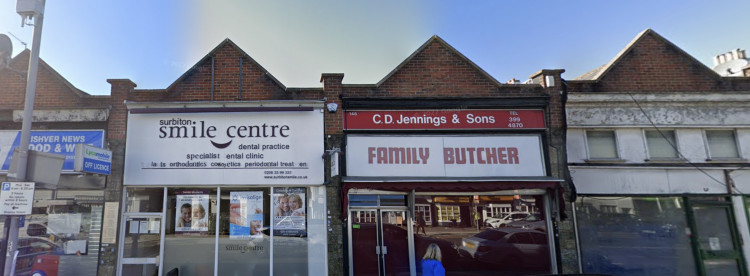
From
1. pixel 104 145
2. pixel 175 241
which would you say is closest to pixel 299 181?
pixel 175 241

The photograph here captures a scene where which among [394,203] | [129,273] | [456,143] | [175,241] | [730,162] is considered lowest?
[129,273]

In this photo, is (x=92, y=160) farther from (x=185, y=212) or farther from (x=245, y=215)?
(x=245, y=215)

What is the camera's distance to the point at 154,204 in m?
9.98

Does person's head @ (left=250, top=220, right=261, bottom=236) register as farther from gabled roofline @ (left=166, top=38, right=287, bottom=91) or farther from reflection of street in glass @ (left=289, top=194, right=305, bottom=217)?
gabled roofline @ (left=166, top=38, right=287, bottom=91)

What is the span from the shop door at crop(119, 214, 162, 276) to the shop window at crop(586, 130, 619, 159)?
1102 centimetres

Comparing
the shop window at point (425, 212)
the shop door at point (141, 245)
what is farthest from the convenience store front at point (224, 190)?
the shop window at point (425, 212)

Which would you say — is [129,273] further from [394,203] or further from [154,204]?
[394,203]

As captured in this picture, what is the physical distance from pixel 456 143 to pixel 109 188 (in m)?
8.51

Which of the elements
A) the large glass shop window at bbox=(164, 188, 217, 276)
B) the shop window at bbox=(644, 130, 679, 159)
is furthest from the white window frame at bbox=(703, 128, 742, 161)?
the large glass shop window at bbox=(164, 188, 217, 276)

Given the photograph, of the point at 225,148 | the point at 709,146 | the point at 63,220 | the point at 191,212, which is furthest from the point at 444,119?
the point at 63,220

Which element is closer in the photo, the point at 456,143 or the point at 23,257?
the point at 23,257

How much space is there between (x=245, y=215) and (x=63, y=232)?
4283mm

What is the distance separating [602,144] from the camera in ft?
35.8

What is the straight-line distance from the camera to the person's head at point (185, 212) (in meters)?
9.90
